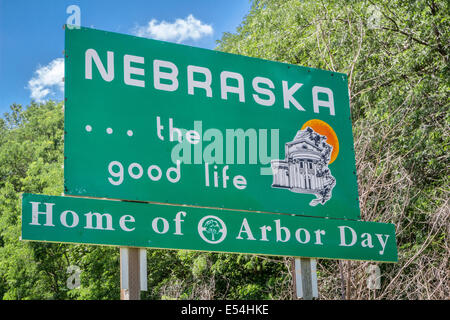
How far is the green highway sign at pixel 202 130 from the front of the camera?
5488 millimetres

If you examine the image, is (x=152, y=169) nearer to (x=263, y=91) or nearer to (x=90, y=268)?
(x=263, y=91)

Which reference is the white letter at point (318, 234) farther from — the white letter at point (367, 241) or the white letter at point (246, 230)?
the white letter at point (246, 230)

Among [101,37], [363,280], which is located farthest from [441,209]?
[101,37]

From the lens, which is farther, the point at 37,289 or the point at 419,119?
the point at 37,289

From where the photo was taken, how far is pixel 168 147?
571 centimetres

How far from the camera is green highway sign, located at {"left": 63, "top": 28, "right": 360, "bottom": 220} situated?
5.49 meters

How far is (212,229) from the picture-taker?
558 cm

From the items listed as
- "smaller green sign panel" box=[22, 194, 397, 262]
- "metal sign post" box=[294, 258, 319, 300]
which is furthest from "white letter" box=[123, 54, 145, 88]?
"metal sign post" box=[294, 258, 319, 300]

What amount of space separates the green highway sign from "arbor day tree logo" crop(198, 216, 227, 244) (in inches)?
3.2

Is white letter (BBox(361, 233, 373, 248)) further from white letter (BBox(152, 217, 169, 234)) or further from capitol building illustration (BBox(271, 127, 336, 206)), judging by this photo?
white letter (BBox(152, 217, 169, 234))

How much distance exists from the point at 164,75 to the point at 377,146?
671 cm

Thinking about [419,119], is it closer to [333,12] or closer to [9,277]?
[333,12]
